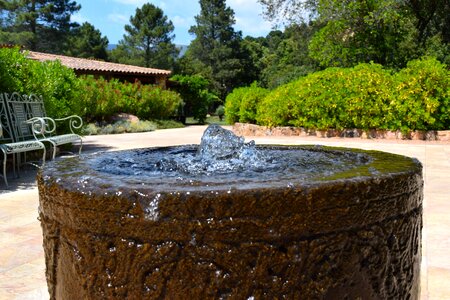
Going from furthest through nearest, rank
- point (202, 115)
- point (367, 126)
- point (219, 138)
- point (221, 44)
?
point (221, 44) < point (202, 115) < point (367, 126) < point (219, 138)

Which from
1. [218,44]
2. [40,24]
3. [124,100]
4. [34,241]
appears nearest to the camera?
[34,241]

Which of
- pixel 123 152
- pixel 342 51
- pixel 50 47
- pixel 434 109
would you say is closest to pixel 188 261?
pixel 123 152

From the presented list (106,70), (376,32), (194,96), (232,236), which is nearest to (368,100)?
(376,32)

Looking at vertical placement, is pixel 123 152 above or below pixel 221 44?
below

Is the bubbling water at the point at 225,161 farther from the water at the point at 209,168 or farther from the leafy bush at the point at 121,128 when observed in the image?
the leafy bush at the point at 121,128

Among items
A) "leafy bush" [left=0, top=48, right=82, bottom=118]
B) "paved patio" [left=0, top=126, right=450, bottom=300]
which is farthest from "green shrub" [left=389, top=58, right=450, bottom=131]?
"leafy bush" [left=0, top=48, right=82, bottom=118]

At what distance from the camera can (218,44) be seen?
140 feet

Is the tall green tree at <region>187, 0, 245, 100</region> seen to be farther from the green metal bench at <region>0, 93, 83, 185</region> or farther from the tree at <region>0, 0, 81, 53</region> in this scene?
the green metal bench at <region>0, 93, 83, 185</region>

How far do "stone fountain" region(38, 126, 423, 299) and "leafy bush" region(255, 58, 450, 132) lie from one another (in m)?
10.3

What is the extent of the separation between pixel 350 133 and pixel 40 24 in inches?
1248

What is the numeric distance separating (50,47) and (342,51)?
27581 mm

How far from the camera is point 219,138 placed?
221 cm

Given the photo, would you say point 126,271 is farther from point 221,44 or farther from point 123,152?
point 221,44

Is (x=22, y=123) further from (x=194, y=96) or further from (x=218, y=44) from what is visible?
(x=218, y=44)
